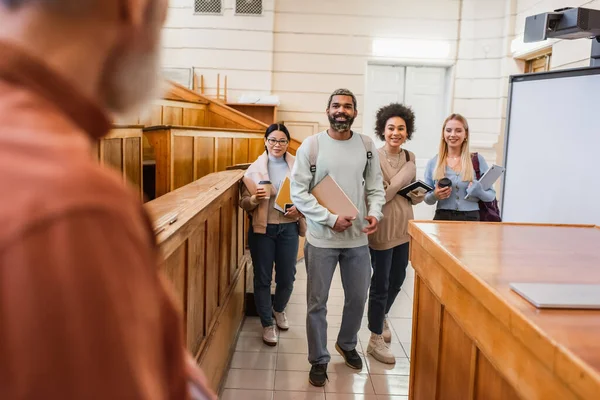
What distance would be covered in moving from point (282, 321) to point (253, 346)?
1.08ft

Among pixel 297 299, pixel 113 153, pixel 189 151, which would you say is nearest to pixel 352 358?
pixel 297 299

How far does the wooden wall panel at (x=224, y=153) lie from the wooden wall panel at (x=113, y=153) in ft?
Result: 6.04

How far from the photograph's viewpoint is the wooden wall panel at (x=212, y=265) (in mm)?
2443

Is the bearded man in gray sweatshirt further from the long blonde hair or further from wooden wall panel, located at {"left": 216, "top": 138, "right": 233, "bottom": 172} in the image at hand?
wooden wall panel, located at {"left": 216, "top": 138, "right": 233, "bottom": 172}

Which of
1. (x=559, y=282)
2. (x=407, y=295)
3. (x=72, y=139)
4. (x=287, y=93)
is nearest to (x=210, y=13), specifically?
(x=287, y=93)

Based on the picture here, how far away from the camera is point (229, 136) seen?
212 inches

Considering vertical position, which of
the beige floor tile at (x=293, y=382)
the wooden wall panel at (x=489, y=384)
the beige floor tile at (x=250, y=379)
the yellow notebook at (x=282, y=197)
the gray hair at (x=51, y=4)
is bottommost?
the beige floor tile at (x=250, y=379)

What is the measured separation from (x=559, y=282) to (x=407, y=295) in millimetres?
3255

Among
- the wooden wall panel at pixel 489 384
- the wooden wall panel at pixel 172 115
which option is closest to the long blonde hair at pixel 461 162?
the wooden wall panel at pixel 489 384

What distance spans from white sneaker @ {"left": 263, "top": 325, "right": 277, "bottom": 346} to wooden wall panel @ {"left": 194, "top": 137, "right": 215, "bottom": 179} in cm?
178

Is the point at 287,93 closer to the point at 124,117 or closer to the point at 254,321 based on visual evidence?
the point at 254,321

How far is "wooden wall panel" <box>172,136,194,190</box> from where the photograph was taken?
4.23 metres

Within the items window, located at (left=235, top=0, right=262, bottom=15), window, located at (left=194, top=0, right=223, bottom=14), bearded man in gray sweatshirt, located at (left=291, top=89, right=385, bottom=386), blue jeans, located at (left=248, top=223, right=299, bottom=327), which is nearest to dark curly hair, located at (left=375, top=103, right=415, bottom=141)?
bearded man in gray sweatshirt, located at (left=291, top=89, right=385, bottom=386)

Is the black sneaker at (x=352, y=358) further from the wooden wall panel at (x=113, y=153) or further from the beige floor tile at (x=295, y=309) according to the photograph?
the wooden wall panel at (x=113, y=153)
